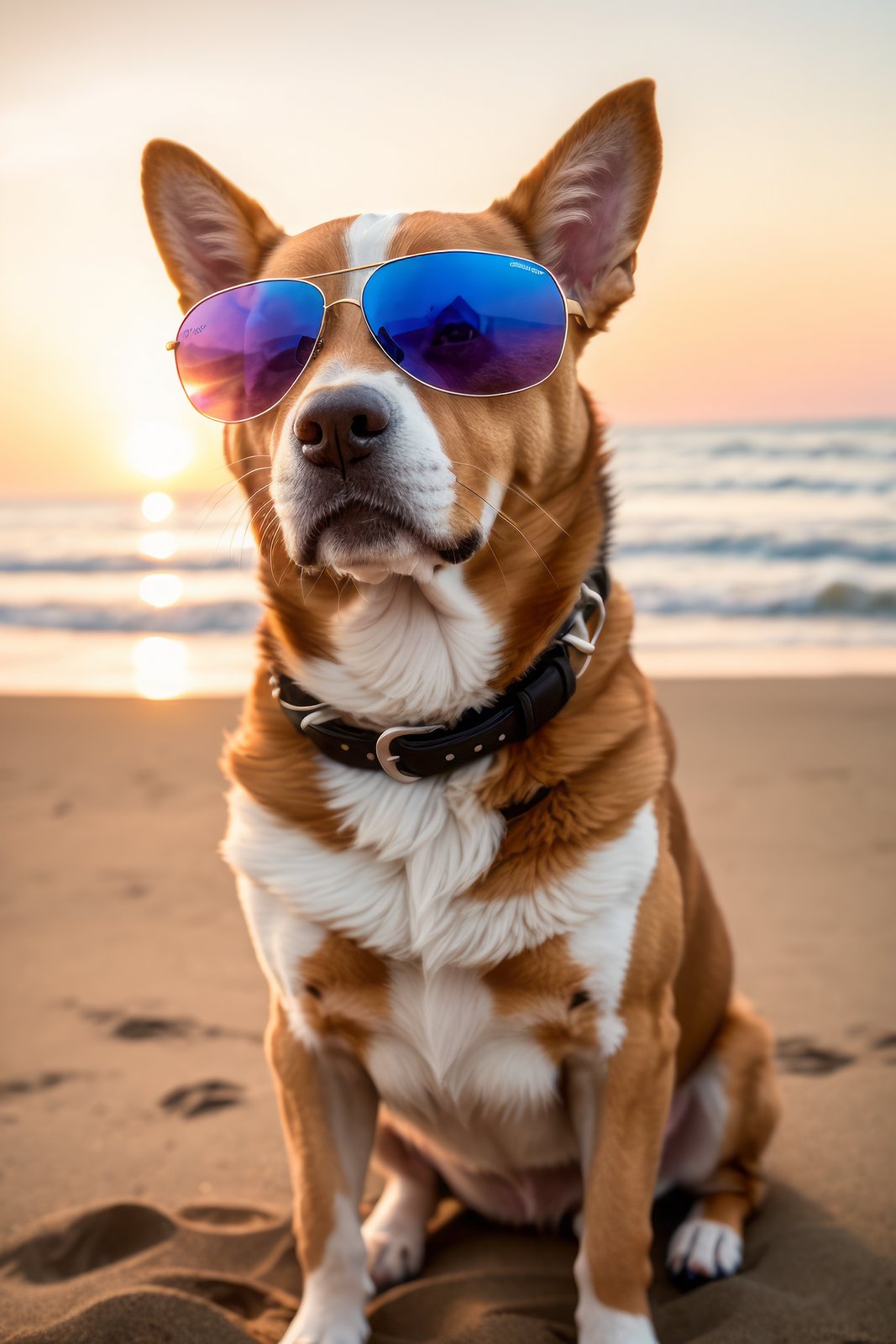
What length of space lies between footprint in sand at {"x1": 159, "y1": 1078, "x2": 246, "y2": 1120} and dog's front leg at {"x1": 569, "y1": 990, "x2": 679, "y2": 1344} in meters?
1.27

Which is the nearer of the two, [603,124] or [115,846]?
A: [603,124]

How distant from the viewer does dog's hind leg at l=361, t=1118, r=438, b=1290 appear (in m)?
2.36

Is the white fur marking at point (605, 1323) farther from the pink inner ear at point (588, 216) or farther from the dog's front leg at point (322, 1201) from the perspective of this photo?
the pink inner ear at point (588, 216)

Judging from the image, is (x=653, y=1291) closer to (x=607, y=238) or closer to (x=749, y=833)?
(x=607, y=238)

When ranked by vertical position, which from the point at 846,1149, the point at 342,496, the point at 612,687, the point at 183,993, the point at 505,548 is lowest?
the point at 183,993

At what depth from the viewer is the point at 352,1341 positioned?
80.7 inches

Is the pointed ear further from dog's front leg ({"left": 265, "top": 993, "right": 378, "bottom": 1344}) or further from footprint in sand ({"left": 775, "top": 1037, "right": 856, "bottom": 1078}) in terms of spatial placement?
footprint in sand ({"left": 775, "top": 1037, "right": 856, "bottom": 1078})

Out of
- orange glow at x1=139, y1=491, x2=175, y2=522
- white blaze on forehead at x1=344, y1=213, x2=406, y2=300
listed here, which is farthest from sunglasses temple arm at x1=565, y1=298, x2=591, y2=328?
orange glow at x1=139, y1=491, x2=175, y2=522

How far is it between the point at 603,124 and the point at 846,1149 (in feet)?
7.40

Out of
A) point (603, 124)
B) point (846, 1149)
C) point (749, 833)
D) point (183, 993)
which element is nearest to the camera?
point (603, 124)

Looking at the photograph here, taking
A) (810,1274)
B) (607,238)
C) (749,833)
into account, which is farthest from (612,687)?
(749,833)

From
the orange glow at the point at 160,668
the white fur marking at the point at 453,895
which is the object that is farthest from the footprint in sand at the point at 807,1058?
the orange glow at the point at 160,668

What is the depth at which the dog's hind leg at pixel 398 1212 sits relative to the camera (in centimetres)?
236

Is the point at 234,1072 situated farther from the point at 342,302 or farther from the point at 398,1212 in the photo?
the point at 342,302
